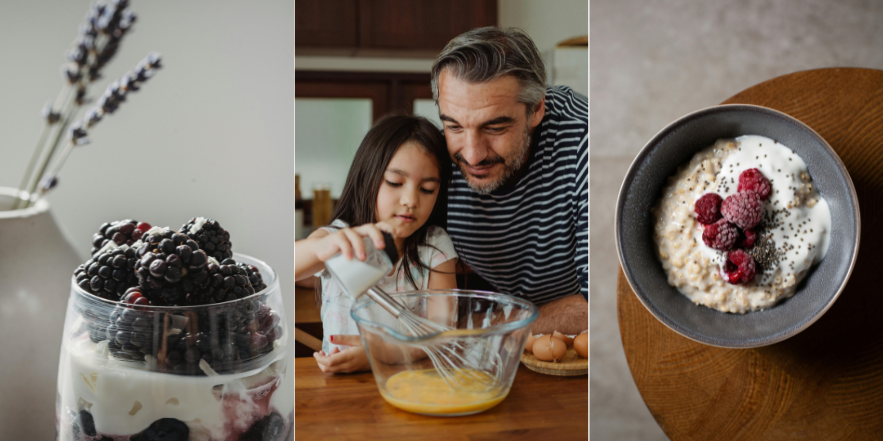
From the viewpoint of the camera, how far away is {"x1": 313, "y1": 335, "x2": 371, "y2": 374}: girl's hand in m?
1.06

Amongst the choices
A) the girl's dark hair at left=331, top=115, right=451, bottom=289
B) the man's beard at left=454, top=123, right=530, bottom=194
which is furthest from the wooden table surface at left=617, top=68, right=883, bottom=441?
the girl's dark hair at left=331, top=115, right=451, bottom=289

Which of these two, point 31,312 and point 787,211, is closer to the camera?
point 31,312

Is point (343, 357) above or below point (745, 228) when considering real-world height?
below

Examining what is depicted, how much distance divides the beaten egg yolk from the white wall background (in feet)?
0.77

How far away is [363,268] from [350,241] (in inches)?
2.1

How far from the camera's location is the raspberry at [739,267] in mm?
979

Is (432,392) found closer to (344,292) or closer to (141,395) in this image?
(344,292)

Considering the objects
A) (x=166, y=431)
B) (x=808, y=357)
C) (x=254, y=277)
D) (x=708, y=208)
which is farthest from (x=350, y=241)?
(x=808, y=357)

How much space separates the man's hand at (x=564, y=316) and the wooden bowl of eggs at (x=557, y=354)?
12 millimetres

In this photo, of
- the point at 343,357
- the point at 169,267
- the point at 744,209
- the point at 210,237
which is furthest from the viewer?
the point at 343,357

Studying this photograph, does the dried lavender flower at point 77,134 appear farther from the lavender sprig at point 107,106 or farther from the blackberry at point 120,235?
the blackberry at point 120,235

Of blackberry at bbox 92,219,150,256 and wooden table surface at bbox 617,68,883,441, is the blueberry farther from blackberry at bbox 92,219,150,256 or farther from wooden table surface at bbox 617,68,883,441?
wooden table surface at bbox 617,68,883,441

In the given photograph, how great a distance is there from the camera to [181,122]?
103cm

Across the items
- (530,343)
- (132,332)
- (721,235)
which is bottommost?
(530,343)
